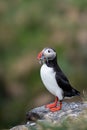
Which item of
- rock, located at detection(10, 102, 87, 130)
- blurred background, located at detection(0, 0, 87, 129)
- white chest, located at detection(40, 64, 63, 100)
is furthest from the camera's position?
blurred background, located at detection(0, 0, 87, 129)

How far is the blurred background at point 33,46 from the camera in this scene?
48.2 ft

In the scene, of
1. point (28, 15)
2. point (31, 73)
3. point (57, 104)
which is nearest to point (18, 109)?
point (31, 73)

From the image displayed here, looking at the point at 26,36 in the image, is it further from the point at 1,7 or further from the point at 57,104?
the point at 57,104

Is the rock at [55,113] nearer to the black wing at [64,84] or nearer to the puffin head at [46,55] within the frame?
the black wing at [64,84]

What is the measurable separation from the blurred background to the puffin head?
6.50 meters

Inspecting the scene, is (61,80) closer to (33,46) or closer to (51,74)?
(51,74)

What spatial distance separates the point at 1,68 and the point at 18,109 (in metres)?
1.29

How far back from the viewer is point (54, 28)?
55.4 feet

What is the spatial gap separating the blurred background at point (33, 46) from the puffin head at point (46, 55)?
21.3 feet

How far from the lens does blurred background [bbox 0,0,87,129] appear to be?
578 inches

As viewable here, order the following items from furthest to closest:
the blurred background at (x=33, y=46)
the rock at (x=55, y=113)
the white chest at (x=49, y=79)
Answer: the blurred background at (x=33, y=46) < the white chest at (x=49, y=79) < the rock at (x=55, y=113)

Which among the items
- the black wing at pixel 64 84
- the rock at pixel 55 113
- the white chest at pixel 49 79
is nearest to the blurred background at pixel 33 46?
the rock at pixel 55 113

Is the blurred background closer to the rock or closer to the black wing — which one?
the rock

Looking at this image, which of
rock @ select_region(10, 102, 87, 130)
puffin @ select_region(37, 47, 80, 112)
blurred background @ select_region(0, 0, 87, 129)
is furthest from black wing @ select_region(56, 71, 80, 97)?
blurred background @ select_region(0, 0, 87, 129)
